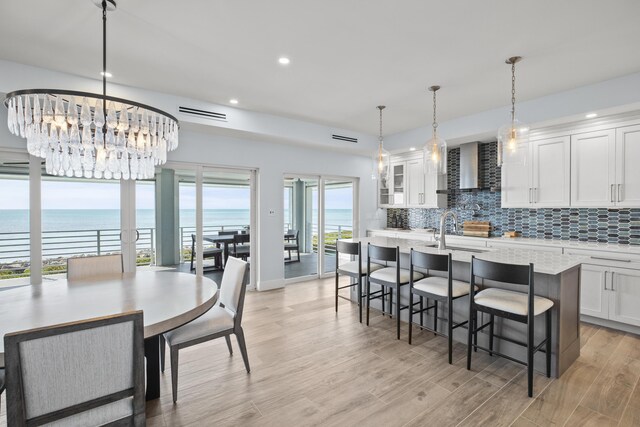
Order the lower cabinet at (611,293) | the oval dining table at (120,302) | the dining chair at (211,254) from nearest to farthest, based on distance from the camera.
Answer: the oval dining table at (120,302) → the lower cabinet at (611,293) → the dining chair at (211,254)

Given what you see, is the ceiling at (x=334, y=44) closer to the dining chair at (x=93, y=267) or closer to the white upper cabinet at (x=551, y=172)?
the white upper cabinet at (x=551, y=172)

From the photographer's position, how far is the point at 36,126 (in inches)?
77.5

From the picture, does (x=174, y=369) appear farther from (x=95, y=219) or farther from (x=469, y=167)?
(x=469, y=167)

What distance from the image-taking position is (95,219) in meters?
3.86

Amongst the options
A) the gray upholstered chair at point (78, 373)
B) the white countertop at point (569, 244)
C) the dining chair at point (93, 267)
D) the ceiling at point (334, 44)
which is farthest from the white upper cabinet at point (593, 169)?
the dining chair at point (93, 267)

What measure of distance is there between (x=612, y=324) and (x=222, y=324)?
13.8 feet

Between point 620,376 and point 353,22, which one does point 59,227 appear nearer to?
point 353,22

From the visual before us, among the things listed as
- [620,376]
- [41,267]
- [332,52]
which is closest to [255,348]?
[41,267]

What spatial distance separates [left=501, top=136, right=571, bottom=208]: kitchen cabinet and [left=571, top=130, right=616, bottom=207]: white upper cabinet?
8 centimetres

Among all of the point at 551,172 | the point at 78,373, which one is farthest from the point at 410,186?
the point at 78,373

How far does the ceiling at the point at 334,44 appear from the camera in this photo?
219 centimetres

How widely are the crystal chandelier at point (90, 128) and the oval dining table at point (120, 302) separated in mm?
888

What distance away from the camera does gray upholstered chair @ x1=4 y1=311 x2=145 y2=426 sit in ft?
3.72

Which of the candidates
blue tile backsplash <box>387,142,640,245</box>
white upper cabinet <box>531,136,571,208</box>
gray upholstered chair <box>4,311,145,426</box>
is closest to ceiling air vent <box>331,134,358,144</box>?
blue tile backsplash <box>387,142,640,245</box>
